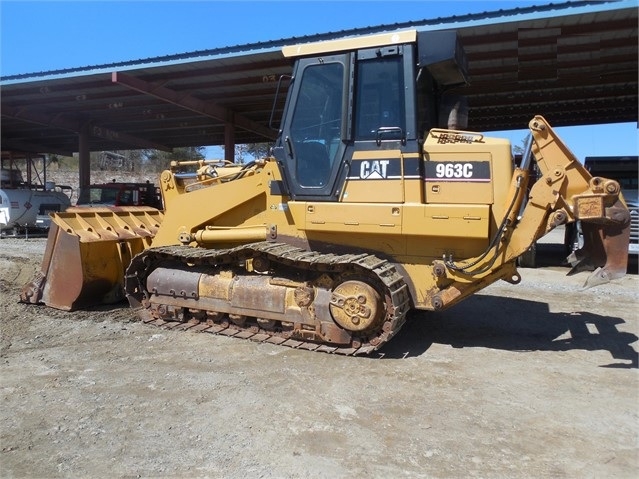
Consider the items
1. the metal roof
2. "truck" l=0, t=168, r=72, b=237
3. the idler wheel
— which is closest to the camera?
the idler wheel

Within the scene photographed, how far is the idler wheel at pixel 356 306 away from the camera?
4852mm

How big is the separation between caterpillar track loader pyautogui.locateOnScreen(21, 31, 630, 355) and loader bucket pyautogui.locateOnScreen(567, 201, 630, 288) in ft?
0.04

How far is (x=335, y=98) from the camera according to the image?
5.16 metres

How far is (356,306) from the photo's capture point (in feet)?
16.1

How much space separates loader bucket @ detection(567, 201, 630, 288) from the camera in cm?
455

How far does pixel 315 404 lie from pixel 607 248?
9.78 feet

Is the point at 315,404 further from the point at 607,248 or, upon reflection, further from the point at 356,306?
the point at 607,248

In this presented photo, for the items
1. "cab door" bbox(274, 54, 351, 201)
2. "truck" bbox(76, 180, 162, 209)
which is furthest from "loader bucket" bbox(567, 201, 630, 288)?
"truck" bbox(76, 180, 162, 209)

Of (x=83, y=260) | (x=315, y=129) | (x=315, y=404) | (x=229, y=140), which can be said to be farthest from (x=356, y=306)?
(x=229, y=140)

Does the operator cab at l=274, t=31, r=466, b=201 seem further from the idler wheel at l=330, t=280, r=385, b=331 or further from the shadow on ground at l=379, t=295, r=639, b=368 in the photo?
the shadow on ground at l=379, t=295, r=639, b=368

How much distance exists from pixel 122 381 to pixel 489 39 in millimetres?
9102

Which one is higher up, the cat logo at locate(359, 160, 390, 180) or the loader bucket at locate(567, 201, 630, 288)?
the cat logo at locate(359, 160, 390, 180)

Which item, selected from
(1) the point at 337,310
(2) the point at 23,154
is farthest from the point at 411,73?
(2) the point at 23,154

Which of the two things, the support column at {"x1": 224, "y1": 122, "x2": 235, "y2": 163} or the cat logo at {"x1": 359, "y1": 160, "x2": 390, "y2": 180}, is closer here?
the cat logo at {"x1": 359, "y1": 160, "x2": 390, "y2": 180}
